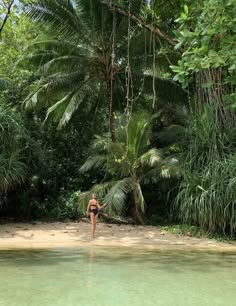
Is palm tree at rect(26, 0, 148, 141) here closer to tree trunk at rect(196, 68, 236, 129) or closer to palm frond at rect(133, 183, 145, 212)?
palm frond at rect(133, 183, 145, 212)

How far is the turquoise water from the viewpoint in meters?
6.62

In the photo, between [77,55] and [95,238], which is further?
[77,55]

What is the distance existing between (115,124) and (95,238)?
5.13 metres

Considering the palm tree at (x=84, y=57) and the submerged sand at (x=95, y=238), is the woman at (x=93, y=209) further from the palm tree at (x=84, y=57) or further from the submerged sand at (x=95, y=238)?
the palm tree at (x=84, y=57)

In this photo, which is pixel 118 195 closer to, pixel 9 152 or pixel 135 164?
pixel 135 164

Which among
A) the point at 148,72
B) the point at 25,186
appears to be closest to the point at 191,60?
the point at 148,72

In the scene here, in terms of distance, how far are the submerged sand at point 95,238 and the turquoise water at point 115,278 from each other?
133 cm

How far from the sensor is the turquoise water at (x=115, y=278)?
662 cm

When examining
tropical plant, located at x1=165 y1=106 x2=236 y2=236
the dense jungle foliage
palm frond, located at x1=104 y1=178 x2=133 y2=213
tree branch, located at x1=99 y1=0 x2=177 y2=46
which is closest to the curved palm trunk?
the dense jungle foliage

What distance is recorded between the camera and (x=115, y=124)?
57.4 ft

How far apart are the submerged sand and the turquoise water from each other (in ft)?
4.35

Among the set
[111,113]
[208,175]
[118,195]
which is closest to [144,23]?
[111,113]

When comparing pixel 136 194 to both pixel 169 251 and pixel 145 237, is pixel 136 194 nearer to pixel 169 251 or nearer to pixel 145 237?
pixel 145 237

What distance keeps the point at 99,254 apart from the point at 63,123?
726 centimetres
